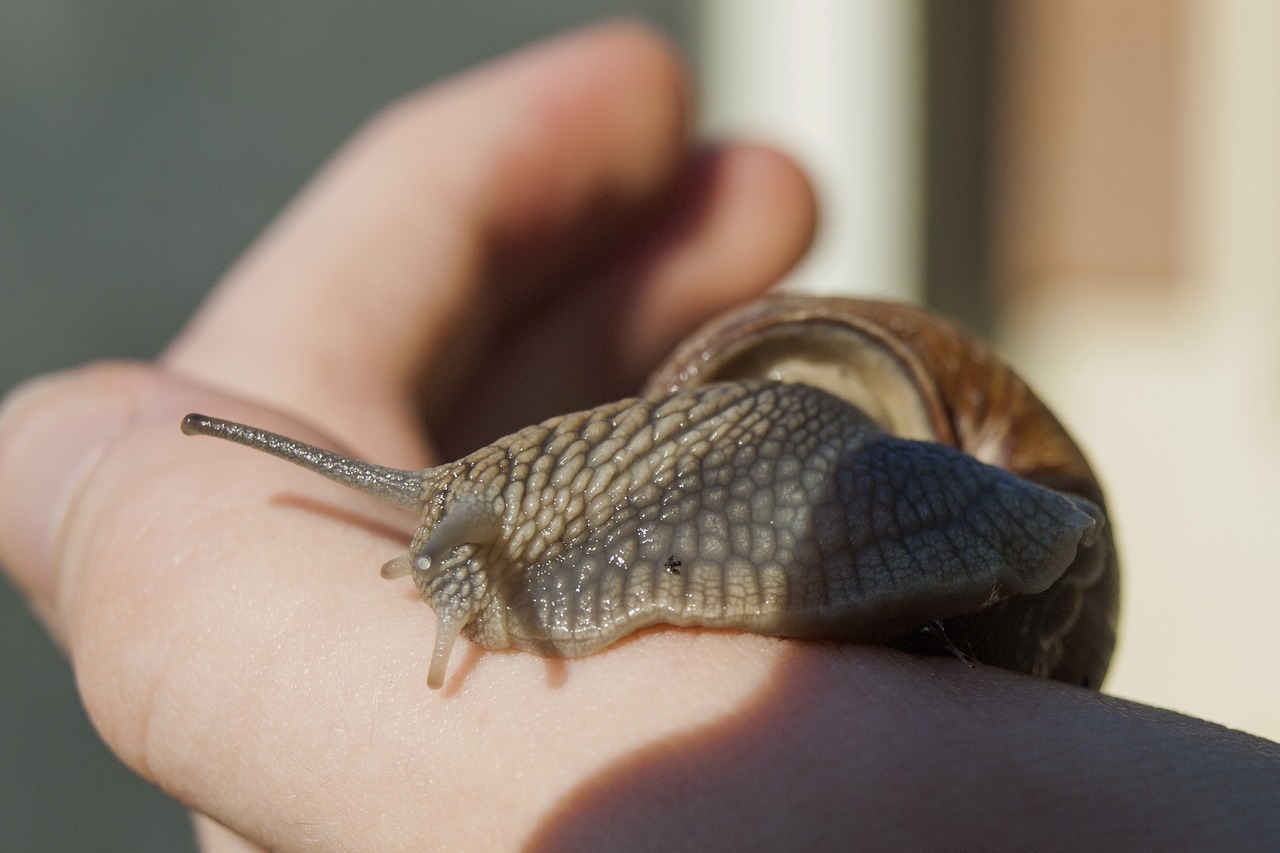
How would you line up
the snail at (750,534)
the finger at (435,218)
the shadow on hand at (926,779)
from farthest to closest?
the finger at (435,218) < the snail at (750,534) < the shadow on hand at (926,779)

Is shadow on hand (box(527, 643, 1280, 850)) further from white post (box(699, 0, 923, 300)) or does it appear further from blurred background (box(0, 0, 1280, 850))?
white post (box(699, 0, 923, 300))

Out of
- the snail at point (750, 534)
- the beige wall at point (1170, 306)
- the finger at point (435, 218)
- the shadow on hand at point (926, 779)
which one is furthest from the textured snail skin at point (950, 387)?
the beige wall at point (1170, 306)

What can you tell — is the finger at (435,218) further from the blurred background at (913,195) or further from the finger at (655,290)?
the blurred background at (913,195)

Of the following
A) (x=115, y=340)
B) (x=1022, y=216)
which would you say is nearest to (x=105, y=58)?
(x=115, y=340)

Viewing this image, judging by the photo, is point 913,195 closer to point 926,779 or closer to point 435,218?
point 435,218

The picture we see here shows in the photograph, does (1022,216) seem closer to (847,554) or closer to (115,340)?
(115,340)

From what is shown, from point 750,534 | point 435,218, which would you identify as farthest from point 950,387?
point 435,218
